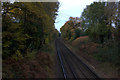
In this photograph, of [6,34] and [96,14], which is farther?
[96,14]

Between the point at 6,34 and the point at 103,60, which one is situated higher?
the point at 6,34

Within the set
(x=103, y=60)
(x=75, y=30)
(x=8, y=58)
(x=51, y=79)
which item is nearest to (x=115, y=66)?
(x=103, y=60)

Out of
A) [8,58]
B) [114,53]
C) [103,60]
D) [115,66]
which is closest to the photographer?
[8,58]

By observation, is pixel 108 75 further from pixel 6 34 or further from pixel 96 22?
pixel 96 22

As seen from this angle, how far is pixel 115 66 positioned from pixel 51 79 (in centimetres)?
805


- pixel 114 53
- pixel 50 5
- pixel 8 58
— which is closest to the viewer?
Result: pixel 8 58

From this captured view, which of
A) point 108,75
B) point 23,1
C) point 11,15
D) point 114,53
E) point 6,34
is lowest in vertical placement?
point 108,75

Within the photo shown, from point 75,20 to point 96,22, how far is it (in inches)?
792

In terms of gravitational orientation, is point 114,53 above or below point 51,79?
above

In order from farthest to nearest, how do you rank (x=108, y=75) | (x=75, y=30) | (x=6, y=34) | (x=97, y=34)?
(x=75, y=30) → (x=97, y=34) → (x=108, y=75) → (x=6, y=34)

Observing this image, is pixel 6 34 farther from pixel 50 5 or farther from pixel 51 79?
pixel 50 5

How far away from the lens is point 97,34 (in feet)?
78.6

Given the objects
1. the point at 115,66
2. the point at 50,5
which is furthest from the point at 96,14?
the point at 115,66

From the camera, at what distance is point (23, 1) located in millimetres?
8680
